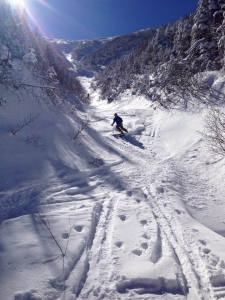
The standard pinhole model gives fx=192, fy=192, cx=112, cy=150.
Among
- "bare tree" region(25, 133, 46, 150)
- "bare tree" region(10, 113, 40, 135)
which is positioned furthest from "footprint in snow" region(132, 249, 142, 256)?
"bare tree" region(10, 113, 40, 135)

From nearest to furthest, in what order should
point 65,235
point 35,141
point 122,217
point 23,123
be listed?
point 65,235 → point 122,217 → point 35,141 → point 23,123

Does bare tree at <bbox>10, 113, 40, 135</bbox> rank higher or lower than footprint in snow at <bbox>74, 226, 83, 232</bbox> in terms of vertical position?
higher

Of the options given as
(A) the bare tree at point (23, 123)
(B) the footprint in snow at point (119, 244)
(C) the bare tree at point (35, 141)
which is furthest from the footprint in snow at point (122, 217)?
(A) the bare tree at point (23, 123)

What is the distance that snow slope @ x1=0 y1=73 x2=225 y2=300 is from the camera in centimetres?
309

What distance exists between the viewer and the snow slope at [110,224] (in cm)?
309

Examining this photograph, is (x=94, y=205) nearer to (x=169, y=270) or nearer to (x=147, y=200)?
(x=147, y=200)

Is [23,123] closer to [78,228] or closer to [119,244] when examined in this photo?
[78,228]

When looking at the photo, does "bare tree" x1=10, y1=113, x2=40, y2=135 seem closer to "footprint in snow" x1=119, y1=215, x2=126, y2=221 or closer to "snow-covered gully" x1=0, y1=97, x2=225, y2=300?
Answer: "snow-covered gully" x1=0, y1=97, x2=225, y2=300

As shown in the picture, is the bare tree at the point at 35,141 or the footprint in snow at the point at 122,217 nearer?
the footprint in snow at the point at 122,217

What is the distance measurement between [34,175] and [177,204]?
4.37 m

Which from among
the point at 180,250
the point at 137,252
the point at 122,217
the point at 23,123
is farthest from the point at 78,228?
the point at 23,123

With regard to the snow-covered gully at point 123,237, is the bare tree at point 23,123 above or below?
above

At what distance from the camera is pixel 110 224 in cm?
444

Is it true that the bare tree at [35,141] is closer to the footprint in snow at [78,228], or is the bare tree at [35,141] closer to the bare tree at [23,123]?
the bare tree at [23,123]
